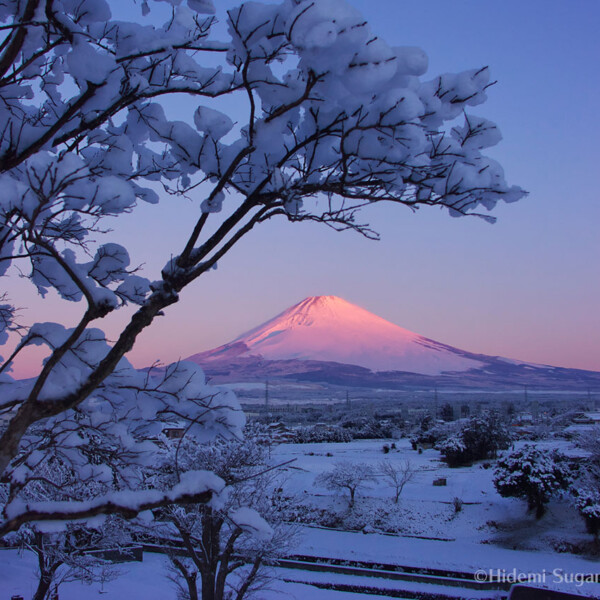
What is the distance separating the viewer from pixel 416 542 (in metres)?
23.3

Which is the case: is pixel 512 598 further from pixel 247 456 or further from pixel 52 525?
pixel 52 525

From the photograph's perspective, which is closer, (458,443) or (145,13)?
(145,13)

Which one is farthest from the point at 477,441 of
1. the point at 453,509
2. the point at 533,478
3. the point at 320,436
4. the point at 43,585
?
the point at 43,585

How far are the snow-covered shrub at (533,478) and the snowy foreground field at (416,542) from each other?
108 centimetres

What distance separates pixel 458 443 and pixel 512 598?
85.5 feet

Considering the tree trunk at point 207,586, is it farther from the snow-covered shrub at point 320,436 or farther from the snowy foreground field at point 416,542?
the snow-covered shrub at point 320,436

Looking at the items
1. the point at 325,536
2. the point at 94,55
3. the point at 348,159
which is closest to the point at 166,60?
the point at 94,55

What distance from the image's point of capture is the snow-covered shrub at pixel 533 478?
2423 cm

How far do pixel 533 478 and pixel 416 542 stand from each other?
6030 mm

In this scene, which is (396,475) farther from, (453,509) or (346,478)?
(453,509)

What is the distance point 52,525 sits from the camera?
1910mm

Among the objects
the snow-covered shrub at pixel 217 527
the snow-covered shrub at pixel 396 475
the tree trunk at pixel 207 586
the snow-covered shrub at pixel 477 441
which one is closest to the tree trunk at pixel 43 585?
the snow-covered shrub at pixel 217 527

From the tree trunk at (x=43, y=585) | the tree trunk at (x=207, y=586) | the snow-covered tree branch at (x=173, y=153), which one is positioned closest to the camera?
the snow-covered tree branch at (x=173, y=153)

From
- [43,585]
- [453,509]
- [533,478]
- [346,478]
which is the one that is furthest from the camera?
[346,478]
